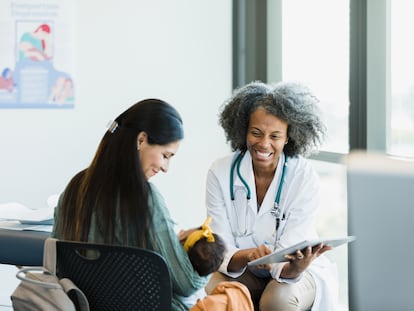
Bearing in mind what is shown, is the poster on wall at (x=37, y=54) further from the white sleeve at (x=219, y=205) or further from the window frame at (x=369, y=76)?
the window frame at (x=369, y=76)

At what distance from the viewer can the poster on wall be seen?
3756 mm

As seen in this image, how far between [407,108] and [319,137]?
0.32 meters

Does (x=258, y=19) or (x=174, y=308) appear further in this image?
(x=258, y=19)

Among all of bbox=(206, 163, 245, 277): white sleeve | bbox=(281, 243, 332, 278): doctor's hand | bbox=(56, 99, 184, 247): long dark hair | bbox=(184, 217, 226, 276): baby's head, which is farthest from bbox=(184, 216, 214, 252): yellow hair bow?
bbox=(206, 163, 245, 277): white sleeve

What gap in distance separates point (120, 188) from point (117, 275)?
0.23 m

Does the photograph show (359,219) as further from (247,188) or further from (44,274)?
(247,188)

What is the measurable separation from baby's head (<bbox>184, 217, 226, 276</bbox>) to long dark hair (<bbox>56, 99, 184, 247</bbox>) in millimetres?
149

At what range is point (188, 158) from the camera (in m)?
3.84

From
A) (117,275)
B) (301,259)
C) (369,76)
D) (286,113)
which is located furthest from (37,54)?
(117,275)

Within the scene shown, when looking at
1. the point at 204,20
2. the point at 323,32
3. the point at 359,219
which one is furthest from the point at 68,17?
the point at 359,219

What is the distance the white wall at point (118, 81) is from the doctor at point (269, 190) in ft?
4.57

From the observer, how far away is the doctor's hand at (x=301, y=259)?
1.92 m

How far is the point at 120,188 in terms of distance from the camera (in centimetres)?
154

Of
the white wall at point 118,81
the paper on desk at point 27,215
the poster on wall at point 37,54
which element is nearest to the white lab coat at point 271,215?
the paper on desk at point 27,215
